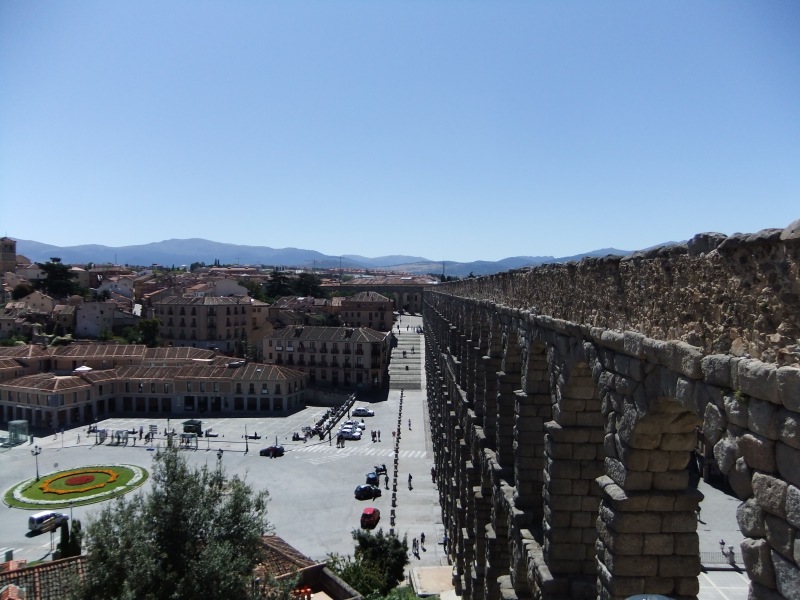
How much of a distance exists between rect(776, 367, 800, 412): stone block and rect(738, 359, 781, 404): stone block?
0.04 m

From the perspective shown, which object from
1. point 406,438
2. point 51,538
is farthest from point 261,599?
point 406,438

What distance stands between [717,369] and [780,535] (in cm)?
122

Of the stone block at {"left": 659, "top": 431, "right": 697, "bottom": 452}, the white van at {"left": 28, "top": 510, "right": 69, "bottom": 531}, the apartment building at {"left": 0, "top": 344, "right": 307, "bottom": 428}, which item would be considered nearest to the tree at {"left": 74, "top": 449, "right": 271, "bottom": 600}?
the stone block at {"left": 659, "top": 431, "right": 697, "bottom": 452}

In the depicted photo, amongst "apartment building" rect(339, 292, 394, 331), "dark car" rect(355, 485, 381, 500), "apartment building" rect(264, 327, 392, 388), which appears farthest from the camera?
"apartment building" rect(339, 292, 394, 331)

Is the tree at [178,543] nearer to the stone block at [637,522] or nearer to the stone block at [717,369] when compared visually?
the stone block at [637,522]

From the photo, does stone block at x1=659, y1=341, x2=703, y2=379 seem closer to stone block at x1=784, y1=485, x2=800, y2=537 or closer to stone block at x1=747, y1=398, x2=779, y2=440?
stone block at x1=747, y1=398, x2=779, y2=440

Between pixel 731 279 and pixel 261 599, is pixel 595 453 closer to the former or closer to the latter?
pixel 731 279

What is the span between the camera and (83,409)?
5928 centimetres

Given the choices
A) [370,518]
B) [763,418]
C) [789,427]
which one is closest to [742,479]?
[763,418]

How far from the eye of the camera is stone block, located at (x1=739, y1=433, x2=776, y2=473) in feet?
13.5

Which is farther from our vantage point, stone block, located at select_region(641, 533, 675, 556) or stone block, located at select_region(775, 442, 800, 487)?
stone block, located at select_region(641, 533, 675, 556)

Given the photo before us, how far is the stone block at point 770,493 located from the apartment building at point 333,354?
65859 millimetres

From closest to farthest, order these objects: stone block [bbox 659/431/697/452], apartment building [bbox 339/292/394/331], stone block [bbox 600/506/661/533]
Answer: stone block [bbox 659/431/697/452], stone block [bbox 600/506/661/533], apartment building [bbox 339/292/394/331]

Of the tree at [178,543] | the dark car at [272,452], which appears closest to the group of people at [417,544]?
the tree at [178,543]
